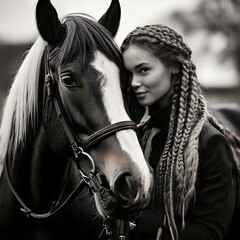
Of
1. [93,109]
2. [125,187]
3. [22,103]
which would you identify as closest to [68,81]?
[93,109]

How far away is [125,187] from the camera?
2.08m

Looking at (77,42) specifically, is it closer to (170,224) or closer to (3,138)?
(3,138)

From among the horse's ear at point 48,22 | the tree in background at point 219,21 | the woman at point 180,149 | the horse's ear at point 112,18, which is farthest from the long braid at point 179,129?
the tree in background at point 219,21

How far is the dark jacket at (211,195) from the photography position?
2359 millimetres

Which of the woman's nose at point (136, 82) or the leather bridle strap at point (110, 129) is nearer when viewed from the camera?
the leather bridle strap at point (110, 129)

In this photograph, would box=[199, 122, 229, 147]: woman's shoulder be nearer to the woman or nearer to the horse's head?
the woman

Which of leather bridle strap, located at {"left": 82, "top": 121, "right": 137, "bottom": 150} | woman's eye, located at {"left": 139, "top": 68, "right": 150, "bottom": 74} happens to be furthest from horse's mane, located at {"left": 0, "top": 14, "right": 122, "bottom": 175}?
leather bridle strap, located at {"left": 82, "top": 121, "right": 137, "bottom": 150}

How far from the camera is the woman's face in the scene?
2361 mm

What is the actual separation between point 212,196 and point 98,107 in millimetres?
660

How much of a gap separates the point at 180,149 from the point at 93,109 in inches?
17.3

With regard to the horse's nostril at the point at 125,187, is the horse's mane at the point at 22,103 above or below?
above

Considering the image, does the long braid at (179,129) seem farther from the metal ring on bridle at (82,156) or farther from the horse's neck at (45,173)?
the horse's neck at (45,173)

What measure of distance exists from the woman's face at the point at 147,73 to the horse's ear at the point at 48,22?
32 cm

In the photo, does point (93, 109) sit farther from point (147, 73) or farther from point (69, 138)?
point (147, 73)
